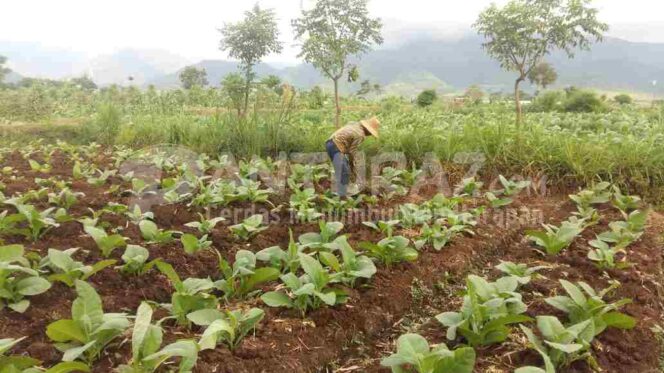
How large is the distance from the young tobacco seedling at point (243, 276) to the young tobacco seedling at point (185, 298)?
166 millimetres

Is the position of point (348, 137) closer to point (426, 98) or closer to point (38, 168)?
point (38, 168)

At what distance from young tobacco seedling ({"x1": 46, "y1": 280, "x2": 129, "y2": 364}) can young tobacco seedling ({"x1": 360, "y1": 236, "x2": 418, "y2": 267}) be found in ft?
4.67

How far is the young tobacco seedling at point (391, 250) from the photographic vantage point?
2.79 meters

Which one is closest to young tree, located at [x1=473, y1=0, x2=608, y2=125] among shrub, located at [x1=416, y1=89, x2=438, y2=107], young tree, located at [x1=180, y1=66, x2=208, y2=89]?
shrub, located at [x1=416, y1=89, x2=438, y2=107]

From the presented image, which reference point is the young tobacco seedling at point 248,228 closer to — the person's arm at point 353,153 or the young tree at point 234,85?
the person's arm at point 353,153

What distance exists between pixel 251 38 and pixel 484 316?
8.07 m

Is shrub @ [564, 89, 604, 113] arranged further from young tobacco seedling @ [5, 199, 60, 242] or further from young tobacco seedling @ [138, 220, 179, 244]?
young tobacco seedling @ [5, 199, 60, 242]

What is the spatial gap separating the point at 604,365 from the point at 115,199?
3.84m

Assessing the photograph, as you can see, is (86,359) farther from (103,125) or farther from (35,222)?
(103,125)

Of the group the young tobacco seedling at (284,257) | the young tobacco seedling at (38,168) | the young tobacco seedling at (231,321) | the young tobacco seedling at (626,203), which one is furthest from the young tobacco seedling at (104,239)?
the young tobacco seedling at (626,203)

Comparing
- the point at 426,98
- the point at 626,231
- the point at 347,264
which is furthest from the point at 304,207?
the point at 426,98

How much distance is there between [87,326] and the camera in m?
1.79

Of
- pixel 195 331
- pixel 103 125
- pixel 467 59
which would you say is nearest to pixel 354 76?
pixel 103 125

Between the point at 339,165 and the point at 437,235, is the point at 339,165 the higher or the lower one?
the higher one
